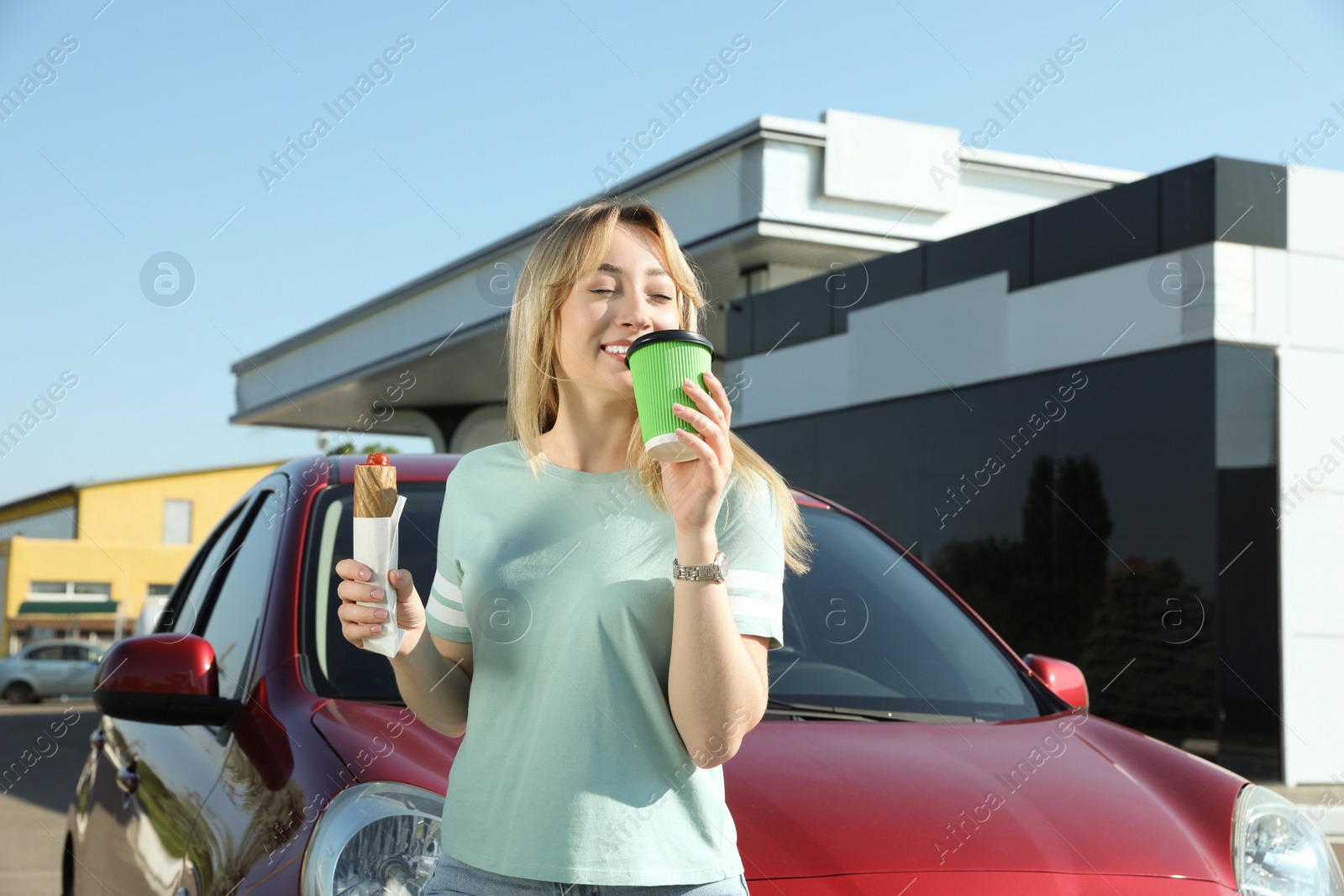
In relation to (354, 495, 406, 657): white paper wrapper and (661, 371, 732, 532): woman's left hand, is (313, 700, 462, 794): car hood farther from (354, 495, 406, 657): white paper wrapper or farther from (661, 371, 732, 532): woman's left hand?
(661, 371, 732, 532): woman's left hand

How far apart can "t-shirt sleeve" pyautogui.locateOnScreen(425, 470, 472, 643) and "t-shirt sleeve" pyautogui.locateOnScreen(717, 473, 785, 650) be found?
375 mm

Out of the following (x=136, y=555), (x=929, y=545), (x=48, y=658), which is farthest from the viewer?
(x=136, y=555)

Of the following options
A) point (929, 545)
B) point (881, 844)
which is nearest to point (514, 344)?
point (881, 844)

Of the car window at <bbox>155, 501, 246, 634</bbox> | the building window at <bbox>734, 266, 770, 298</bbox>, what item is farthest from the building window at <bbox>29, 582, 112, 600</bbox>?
the car window at <bbox>155, 501, 246, 634</bbox>

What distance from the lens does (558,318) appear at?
1.65m

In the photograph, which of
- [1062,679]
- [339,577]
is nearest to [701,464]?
[339,577]

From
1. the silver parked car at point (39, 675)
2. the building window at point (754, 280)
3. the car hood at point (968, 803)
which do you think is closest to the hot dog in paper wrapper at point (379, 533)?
the car hood at point (968, 803)

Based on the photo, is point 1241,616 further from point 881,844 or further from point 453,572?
point 453,572

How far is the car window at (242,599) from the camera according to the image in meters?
2.72

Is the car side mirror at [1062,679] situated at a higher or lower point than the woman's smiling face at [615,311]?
lower

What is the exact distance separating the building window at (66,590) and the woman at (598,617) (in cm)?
4499

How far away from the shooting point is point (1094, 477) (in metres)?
10.7

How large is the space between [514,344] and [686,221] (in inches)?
536

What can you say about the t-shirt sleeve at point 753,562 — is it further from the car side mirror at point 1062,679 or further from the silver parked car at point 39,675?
Result: the silver parked car at point 39,675
